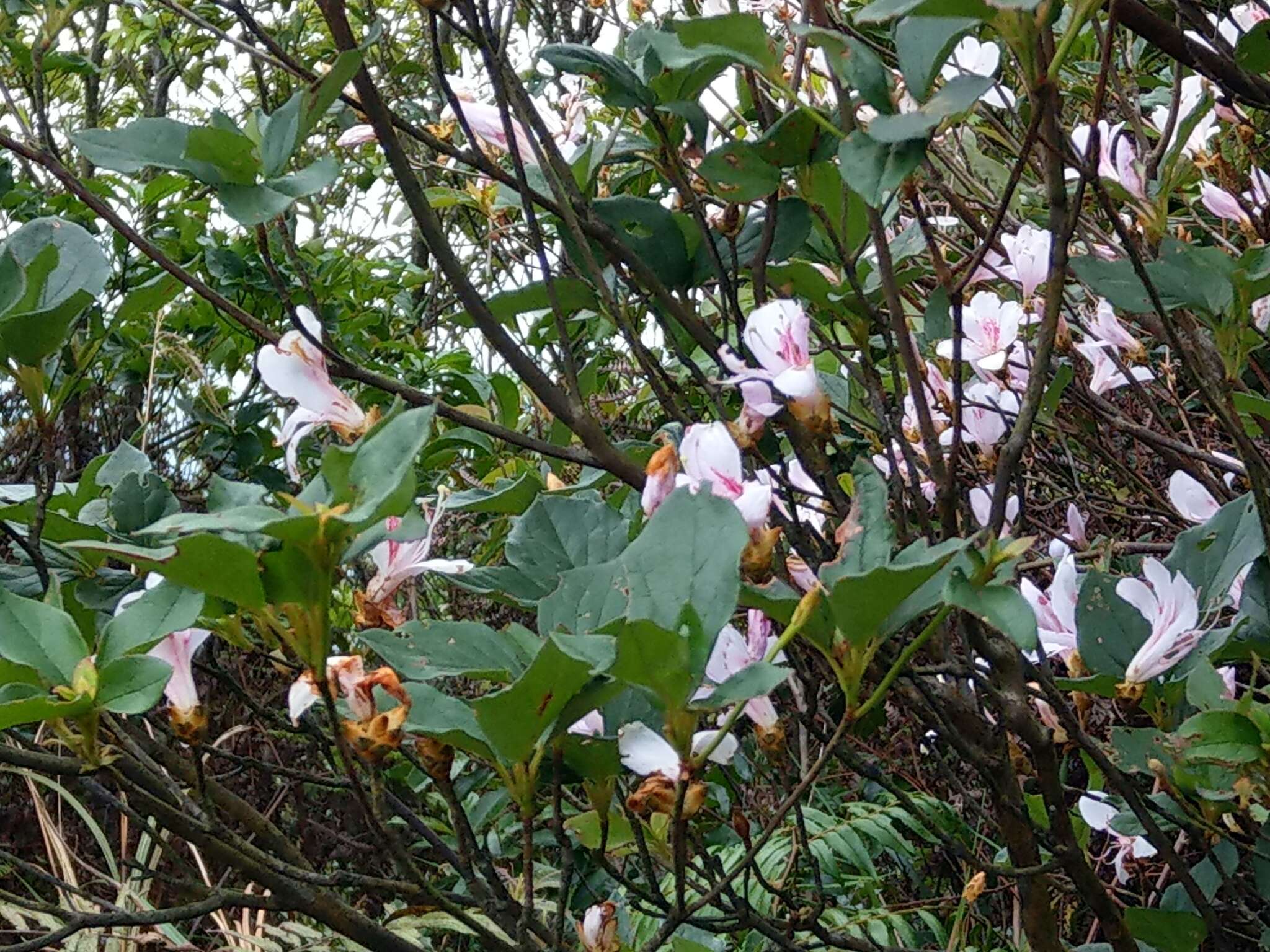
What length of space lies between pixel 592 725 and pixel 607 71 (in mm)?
422

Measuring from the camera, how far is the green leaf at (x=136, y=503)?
0.73 meters

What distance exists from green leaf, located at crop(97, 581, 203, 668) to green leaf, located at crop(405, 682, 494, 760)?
113mm

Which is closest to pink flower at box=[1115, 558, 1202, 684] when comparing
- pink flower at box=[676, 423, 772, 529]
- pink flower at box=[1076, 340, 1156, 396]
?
pink flower at box=[676, 423, 772, 529]

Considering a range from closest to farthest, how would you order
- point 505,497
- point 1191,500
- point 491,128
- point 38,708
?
point 38,708 < point 505,497 < point 491,128 < point 1191,500

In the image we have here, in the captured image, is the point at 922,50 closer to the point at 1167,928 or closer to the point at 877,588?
the point at 877,588

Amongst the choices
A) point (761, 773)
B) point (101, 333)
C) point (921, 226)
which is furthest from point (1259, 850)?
point (761, 773)

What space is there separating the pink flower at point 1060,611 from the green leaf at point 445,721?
1.30ft

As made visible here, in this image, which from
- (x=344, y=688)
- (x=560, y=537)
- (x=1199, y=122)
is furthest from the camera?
(x=1199, y=122)

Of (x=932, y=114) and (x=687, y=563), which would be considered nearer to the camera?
(x=687, y=563)

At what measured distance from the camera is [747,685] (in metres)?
0.53

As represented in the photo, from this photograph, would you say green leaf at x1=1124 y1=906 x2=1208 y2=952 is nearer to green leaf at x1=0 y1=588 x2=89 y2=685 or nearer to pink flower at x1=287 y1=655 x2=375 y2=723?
pink flower at x1=287 y1=655 x2=375 y2=723

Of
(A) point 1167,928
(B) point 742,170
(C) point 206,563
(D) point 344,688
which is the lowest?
(A) point 1167,928

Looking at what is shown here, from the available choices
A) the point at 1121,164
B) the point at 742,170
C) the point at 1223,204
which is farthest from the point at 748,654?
the point at 1223,204

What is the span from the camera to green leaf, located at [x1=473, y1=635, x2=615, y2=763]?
51cm
